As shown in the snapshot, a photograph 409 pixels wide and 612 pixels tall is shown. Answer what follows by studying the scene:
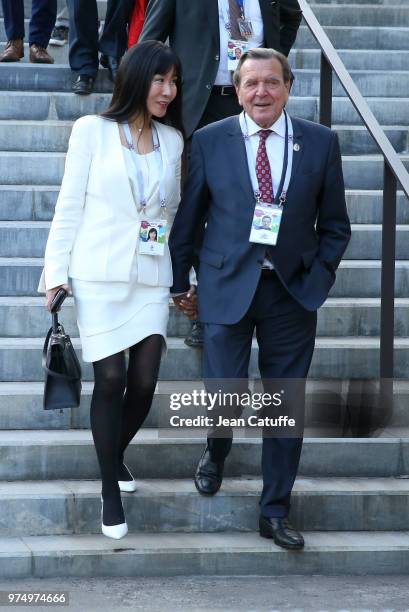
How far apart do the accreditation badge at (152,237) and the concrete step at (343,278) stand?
1501mm

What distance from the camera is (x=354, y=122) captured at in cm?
732

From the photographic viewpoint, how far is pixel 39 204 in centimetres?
711

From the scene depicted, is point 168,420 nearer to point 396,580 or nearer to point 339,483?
point 339,483

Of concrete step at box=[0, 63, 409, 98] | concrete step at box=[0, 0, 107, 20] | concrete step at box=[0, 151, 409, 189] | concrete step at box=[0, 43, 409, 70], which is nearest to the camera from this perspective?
concrete step at box=[0, 151, 409, 189]

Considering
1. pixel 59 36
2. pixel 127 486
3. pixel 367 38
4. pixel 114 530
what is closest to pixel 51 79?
pixel 59 36

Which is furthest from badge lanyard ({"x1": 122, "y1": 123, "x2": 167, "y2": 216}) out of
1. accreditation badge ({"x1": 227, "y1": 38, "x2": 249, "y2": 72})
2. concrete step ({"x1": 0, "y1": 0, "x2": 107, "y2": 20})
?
concrete step ({"x1": 0, "y1": 0, "x2": 107, "y2": 20})

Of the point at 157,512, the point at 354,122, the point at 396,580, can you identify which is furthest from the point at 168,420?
the point at 354,122

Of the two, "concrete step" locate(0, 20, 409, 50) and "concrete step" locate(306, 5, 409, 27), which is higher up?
"concrete step" locate(306, 5, 409, 27)

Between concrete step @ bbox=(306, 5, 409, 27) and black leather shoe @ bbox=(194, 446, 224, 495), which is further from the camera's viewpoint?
concrete step @ bbox=(306, 5, 409, 27)

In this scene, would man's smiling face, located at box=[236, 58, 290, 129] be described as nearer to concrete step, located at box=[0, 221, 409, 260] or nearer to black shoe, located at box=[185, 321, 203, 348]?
black shoe, located at box=[185, 321, 203, 348]

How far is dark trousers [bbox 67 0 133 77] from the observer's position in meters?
7.96

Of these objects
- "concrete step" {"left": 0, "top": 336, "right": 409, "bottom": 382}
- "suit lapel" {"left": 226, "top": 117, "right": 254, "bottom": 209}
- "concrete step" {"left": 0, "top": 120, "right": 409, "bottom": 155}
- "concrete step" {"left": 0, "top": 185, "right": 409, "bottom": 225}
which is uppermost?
"suit lapel" {"left": 226, "top": 117, "right": 254, "bottom": 209}

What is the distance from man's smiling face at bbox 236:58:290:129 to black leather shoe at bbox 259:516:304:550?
153 centimetres

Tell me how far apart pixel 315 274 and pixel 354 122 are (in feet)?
7.59
